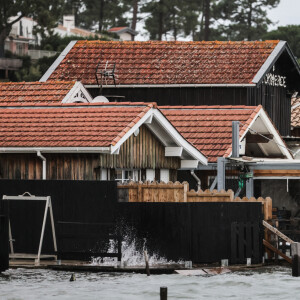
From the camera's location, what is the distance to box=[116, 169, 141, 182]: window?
36.6 m

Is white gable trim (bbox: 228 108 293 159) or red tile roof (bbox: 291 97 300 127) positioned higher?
red tile roof (bbox: 291 97 300 127)

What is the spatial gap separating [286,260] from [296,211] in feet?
42.3

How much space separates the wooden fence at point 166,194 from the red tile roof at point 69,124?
195cm

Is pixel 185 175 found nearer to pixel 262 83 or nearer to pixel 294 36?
pixel 262 83

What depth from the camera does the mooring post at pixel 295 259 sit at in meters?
30.5

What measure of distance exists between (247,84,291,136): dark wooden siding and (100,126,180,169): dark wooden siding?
1248cm

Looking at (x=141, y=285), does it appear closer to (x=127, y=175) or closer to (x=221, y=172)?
(x=127, y=175)

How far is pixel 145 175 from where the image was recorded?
124 ft

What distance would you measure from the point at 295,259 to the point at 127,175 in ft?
25.6

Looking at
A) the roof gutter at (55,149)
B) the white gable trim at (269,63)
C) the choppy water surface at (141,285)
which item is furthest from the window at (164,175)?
the white gable trim at (269,63)

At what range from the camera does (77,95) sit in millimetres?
44438

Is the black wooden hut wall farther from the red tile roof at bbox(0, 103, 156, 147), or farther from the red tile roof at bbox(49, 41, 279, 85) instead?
the red tile roof at bbox(0, 103, 156, 147)

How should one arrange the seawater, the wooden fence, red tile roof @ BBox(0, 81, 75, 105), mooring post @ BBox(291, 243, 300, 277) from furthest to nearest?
red tile roof @ BBox(0, 81, 75, 105)
the wooden fence
the seawater
mooring post @ BBox(291, 243, 300, 277)

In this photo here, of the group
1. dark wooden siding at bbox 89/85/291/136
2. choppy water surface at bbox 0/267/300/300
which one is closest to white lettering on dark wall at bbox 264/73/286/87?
dark wooden siding at bbox 89/85/291/136
